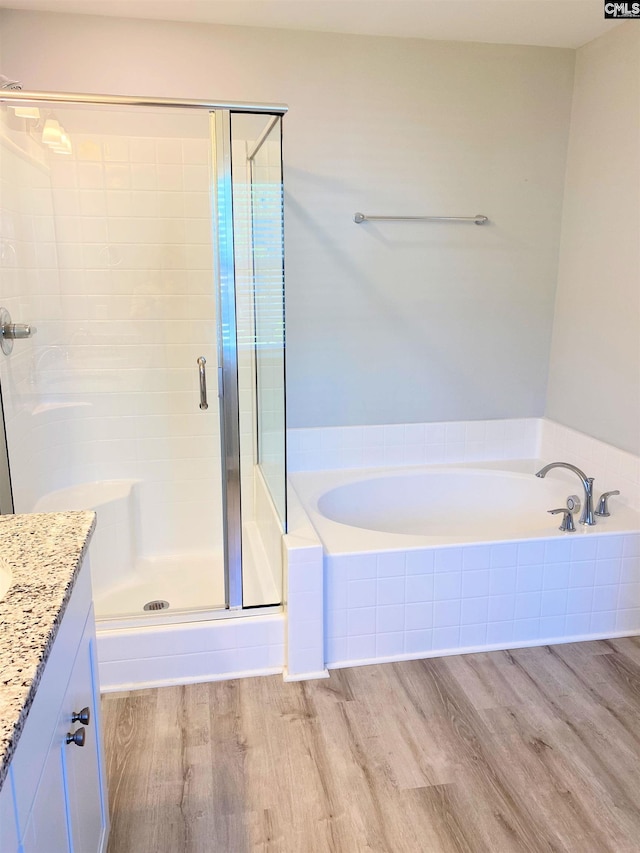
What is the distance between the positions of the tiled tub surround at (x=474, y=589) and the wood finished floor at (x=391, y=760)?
4.3 inches

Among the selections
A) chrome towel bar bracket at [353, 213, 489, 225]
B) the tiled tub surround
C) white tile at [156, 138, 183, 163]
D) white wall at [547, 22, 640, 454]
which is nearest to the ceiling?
white wall at [547, 22, 640, 454]

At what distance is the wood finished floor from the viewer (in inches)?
65.7

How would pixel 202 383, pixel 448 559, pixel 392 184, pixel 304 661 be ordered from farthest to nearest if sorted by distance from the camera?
pixel 392 184
pixel 202 383
pixel 448 559
pixel 304 661

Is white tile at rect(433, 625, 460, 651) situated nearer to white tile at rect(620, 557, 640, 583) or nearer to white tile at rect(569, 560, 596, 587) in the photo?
white tile at rect(569, 560, 596, 587)

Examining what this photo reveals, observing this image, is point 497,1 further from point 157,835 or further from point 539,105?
point 157,835

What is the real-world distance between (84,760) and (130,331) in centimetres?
214

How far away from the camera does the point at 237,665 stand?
7.69 feet

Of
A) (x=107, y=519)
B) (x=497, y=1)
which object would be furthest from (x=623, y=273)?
(x=107, y=519)

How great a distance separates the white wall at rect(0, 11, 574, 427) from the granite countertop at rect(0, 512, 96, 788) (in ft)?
6.50

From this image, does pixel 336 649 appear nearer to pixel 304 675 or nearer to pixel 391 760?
pixel 304 675

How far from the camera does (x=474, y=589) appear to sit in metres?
2.50

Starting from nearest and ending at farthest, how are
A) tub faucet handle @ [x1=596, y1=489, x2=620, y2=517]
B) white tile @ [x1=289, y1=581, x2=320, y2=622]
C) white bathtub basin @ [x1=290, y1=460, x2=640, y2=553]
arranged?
white tile @ [x1=289, y1=581, x2=320, y2=622] < tub faucet handle @ [x1=596, y1=489, x2=620, y2=517] < white bathtub basin @ [x1=290, y1=460, x2=640, y2=553]

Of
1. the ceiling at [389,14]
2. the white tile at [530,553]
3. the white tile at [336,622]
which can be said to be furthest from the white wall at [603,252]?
the white tile at [336,622]

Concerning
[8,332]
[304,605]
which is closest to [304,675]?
[304,605]
